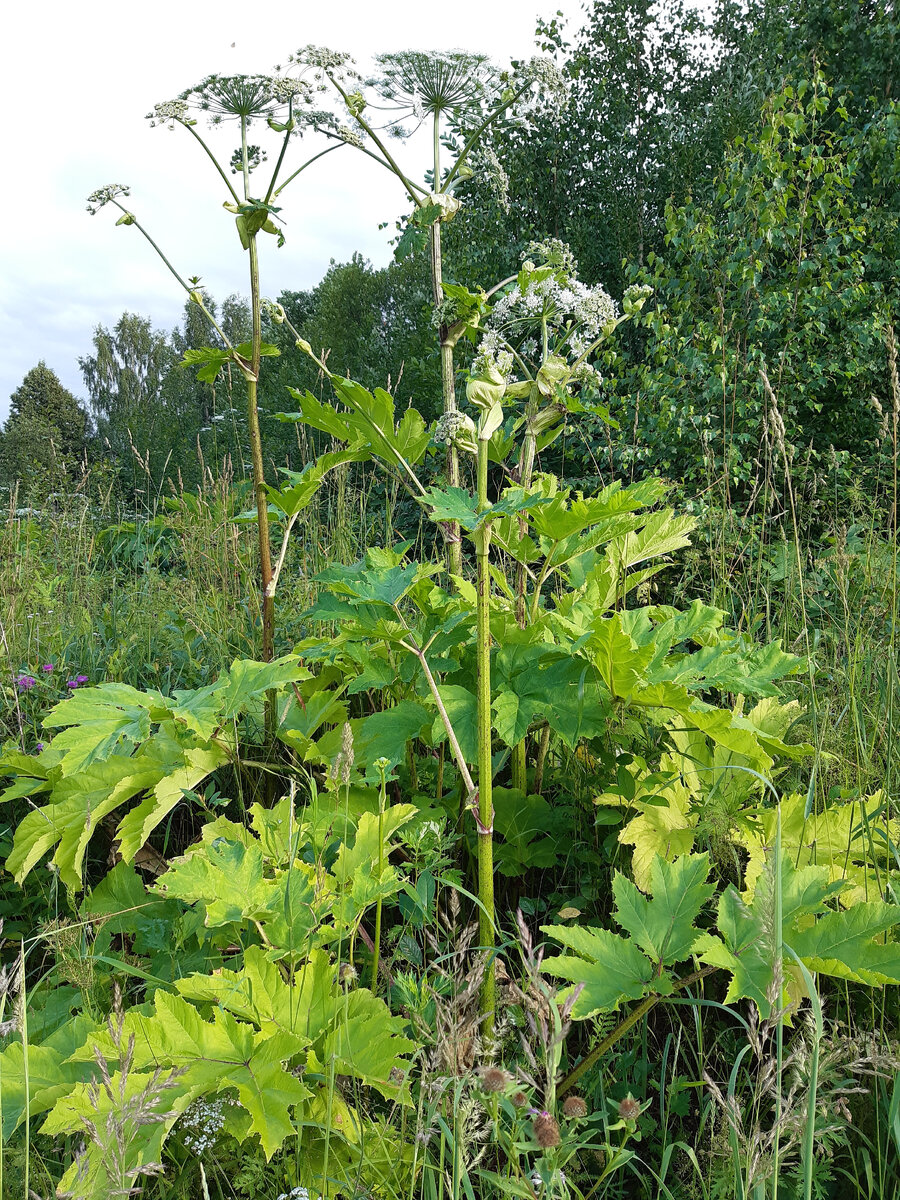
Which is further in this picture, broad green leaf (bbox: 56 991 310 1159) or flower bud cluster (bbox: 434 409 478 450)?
flower bud cluster (bbox: 434 409 478 450)

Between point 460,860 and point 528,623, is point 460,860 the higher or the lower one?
the lower one

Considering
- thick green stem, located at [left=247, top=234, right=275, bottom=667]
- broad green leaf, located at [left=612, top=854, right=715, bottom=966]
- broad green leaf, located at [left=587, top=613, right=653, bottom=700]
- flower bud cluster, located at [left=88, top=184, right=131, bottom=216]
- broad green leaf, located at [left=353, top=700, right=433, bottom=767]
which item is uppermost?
flower bud cluster, located at [left=88, top=184, right=131, bottom=216]

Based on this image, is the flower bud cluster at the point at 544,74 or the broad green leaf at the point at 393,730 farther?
the flower bud cluster at the point at 544,74

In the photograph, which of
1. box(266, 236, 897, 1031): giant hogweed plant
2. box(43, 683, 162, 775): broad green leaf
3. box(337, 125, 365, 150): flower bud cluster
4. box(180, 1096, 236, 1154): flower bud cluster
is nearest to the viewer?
box(180, 1096, 236, 1154): flower bud cluster

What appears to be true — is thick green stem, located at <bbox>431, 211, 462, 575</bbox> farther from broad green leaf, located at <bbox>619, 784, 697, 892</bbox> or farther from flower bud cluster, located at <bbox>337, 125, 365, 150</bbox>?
broad green leaf, located at <bbox>619, 784, 697, 892</bbox>

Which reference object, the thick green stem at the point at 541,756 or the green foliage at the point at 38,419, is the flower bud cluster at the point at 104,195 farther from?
the green foliage at the point at 38,419

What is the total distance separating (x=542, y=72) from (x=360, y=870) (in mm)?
1838

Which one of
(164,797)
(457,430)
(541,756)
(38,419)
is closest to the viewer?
(457,430)

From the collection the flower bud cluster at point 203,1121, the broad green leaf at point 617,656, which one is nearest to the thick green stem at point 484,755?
the broad green leaf at point 617,656

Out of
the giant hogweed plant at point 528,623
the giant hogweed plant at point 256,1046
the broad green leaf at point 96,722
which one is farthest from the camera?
the broad green leaf at point 96,722

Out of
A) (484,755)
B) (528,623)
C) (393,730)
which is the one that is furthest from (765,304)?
(484,755)

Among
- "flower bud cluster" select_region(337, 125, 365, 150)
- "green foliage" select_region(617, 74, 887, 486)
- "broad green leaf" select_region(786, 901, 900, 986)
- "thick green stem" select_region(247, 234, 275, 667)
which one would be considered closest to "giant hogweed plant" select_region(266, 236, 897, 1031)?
"thick green stem" select_region(247, 234, 275, 667)

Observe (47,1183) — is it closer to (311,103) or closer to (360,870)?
(360,870)

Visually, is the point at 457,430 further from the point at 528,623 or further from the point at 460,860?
the point at 460,860
